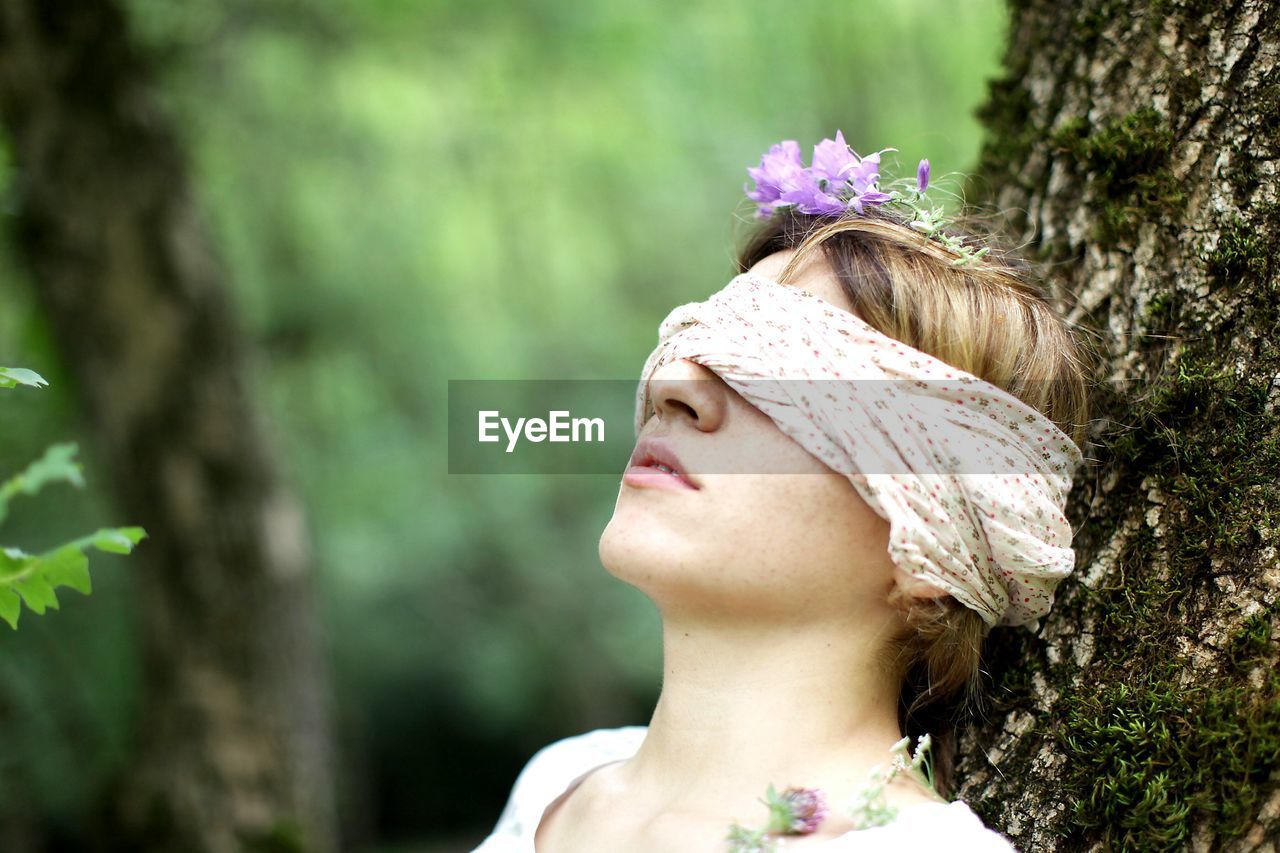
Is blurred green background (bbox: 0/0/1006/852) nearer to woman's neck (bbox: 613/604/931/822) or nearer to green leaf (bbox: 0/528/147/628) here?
woman's neck (bbox: 613/604/931/822)

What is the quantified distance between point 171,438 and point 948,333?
14.4 ft

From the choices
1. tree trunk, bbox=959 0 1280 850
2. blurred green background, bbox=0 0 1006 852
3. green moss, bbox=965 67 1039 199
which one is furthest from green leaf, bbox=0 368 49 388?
blurred green background, bbox=0 0 1006 852

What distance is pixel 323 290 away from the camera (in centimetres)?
897

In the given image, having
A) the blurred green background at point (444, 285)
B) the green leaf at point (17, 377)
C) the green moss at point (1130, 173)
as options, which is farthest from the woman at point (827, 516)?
the blurred green background at point (444, 285)

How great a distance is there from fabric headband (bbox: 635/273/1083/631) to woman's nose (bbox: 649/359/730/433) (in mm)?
33

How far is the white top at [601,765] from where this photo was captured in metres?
1.70

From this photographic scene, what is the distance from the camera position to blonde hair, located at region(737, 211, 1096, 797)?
80.5 inches

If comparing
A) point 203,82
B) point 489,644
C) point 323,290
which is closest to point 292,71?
point 203,82

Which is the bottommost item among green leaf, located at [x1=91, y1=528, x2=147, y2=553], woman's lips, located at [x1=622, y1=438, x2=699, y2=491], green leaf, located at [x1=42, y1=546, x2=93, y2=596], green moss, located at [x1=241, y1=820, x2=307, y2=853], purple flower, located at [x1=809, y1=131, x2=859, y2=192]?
green moss, located at [x1=241, y1=820, x2=307, y2=853]

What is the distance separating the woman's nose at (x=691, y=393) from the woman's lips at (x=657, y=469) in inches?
2.7

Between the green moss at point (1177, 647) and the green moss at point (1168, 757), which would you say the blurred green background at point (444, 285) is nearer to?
the green moss at point (1177, 647)

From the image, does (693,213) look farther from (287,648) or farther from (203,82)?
(287,648)

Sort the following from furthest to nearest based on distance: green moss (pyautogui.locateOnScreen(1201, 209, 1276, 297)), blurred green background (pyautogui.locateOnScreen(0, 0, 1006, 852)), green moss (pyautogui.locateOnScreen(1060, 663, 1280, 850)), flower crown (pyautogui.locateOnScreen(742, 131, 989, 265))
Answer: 1. blurred green background (pyautogui.locateOnScreen(0, 0, 1006, 852))
2. flower crown (pyautogui.locateOnScreen(742, 131, 989, 265))
3. green moss (pyautogui.locateOnScreen(1201, 209, 1276, 297))
4. green moss (pyautogui.locateOnScreen(1060, 663, 1280, 850))

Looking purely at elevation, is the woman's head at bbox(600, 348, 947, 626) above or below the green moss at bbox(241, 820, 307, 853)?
above
